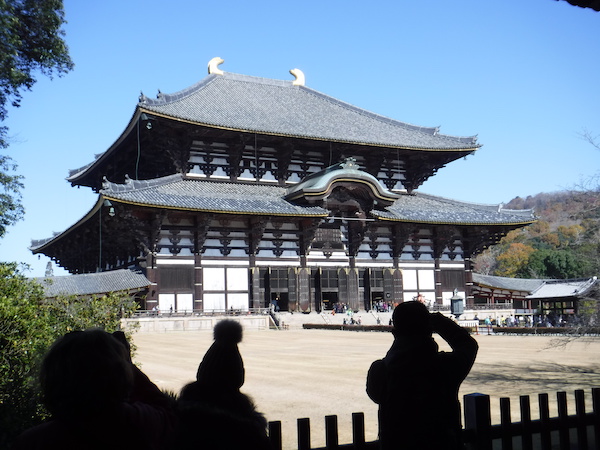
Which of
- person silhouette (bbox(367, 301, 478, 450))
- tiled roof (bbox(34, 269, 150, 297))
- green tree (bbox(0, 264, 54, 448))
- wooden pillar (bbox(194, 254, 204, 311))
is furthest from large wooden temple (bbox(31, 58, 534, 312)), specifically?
person silhouette (bbox(367, 301, 478, 450))

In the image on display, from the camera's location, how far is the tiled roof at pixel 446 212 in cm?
3522

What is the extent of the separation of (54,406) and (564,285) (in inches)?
1515

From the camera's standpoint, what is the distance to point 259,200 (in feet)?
107

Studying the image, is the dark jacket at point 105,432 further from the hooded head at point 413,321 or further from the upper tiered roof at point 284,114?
the upper tiered roof at point 284,114

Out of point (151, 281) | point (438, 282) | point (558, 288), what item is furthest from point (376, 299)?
point (151, 281)

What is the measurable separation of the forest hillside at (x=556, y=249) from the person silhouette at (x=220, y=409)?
29.4 ft

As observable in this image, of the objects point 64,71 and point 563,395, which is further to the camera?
point 64,71

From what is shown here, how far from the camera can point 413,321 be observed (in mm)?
3506

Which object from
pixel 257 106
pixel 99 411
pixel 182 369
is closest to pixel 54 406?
pixel 99 411

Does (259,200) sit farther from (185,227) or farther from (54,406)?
(54,406)

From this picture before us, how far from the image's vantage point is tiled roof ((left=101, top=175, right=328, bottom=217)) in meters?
28.6

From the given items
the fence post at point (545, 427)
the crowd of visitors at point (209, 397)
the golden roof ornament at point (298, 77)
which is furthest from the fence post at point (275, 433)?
the golden roof ornament at point (298, 77)

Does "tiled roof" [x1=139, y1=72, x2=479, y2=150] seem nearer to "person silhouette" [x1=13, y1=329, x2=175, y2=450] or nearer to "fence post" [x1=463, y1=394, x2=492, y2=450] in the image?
"fence post" [x1=463, y1=394, x2=492, y2=450]

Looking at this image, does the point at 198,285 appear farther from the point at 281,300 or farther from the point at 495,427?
the point at 495,427
